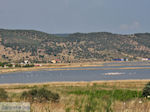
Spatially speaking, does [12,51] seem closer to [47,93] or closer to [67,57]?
[67,57]

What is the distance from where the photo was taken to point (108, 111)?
7.91 meters

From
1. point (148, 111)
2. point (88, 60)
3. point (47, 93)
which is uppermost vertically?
point (148, 111)

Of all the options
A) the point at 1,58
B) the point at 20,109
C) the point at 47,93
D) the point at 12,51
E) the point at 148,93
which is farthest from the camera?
the point at 12,51

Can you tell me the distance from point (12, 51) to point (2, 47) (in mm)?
7314

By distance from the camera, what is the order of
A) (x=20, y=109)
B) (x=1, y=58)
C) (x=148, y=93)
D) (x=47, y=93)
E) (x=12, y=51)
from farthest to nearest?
(x=12, y=51) → (x=1, y=58) → (x=148, y=93) → (x=47, y=93) → (x=20, y=109)

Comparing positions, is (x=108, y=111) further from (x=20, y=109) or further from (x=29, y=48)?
(x=29, y=48)

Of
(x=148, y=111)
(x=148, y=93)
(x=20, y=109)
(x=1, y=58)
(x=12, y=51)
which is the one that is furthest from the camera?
(x=12, y=51)

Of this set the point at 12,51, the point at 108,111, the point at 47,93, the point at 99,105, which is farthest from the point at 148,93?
the point at 12,51

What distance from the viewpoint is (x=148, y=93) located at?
24281 mm

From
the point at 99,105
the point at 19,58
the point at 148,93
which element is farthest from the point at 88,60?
the point at 99,105

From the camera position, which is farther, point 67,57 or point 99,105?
point 67,57

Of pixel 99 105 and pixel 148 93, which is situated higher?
pixel 99 105

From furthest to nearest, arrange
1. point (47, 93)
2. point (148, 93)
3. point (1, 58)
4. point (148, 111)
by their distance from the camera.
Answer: point (1, 58)
point (148, 93)
point (47, 93)
point (148, 111)

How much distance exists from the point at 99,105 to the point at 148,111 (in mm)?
1384
